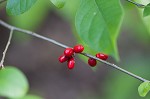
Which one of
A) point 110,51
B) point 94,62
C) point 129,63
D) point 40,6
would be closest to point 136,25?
point 129,63

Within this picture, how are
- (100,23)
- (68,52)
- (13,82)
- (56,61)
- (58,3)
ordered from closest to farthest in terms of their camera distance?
1. (100,23)
2. (58,3)
3. (68,52)
4. (13,82)
5. (56,61)

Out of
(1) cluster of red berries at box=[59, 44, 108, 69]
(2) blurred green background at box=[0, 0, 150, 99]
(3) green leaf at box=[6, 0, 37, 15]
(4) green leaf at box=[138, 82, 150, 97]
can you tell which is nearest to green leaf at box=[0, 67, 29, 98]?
(1) cluster of red berries at box=[59, 44, 108, 69]

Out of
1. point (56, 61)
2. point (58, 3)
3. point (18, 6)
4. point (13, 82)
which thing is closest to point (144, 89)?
point (58, 3)

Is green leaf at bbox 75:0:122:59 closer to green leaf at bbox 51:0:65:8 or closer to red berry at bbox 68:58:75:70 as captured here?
green leaf at bbox 51:0:65:8

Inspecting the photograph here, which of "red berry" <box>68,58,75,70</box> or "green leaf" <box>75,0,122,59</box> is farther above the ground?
"red berry" <box>68,58,75,70</box>

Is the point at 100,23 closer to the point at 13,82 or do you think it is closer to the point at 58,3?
the point at 58,3

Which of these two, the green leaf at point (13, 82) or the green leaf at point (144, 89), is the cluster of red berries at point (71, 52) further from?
the green leaf at point (13, 82)
